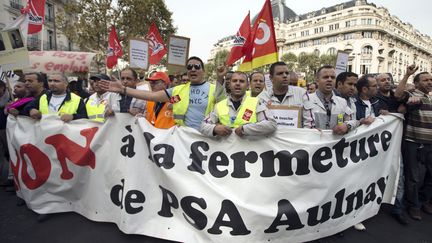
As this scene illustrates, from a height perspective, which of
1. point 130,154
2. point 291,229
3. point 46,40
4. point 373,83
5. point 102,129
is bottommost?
point 291,229

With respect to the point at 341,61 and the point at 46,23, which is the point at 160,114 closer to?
the point at 341,61

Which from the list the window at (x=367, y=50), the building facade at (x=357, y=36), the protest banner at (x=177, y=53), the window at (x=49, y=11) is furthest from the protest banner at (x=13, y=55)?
the window at (x=367, y=50)

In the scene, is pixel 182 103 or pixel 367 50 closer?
pixel 182 103

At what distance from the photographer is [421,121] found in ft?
12.0

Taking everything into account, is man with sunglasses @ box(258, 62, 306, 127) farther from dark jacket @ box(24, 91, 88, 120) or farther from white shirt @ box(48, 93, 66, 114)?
white shirt @ box(48, 93, 66, 114)

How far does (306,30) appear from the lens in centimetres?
8744

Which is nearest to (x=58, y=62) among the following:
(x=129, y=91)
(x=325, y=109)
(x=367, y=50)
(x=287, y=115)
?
(x=129, y=91)

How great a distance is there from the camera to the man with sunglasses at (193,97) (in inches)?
133

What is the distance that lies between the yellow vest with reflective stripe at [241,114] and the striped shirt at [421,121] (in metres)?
2.24

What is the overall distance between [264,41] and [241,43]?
894mm

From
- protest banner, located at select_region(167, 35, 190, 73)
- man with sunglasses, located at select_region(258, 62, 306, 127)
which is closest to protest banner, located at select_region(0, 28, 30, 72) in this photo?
protest banner, located at select_region(167, 35, 190, 73)

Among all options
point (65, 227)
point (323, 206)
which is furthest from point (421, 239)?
point (65, 227)

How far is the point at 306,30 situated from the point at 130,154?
93351 millimetres

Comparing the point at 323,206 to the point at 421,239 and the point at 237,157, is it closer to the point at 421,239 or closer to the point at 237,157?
the point at 237,157
